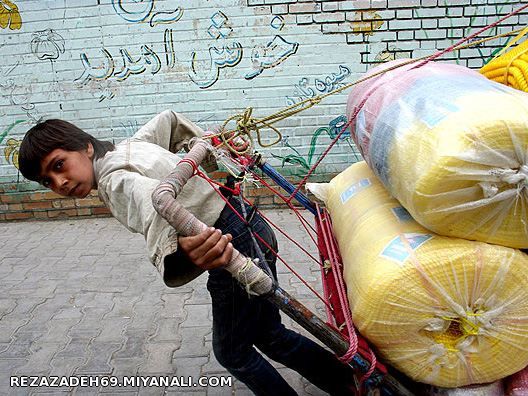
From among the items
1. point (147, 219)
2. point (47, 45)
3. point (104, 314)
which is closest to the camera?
point (147, 219)

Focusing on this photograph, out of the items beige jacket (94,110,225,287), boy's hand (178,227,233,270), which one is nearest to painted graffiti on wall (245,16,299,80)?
beige jacket (94,110,225,287)

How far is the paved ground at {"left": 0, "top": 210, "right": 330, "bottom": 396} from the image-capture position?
8.37ft

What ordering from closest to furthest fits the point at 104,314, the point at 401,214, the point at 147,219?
the point at 147,219 < the point at 401,214 < the point at 104,314

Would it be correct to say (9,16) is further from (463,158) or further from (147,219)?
(463,158)

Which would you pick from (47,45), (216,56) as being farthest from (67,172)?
(47,45)

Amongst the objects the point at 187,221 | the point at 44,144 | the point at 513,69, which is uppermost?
the point at 513,69

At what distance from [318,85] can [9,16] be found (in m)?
3.05

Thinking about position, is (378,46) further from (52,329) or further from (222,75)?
(52,329)

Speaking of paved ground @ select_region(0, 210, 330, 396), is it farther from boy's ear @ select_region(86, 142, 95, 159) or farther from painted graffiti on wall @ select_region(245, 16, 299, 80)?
painted graffiti on wall @ select_region(245, 16, 299, 80)

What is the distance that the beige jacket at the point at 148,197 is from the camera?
1.28 metres

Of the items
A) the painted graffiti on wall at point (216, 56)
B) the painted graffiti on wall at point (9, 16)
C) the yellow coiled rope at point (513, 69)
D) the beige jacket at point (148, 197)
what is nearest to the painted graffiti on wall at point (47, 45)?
the painted graffiti on wall at point (9, 16)

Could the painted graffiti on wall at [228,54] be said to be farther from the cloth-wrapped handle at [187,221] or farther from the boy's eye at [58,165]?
the cloth-wrapped handle at [187,221]

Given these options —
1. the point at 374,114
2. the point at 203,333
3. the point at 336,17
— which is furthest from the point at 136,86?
the point at 374,114

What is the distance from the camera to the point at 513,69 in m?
1.58
